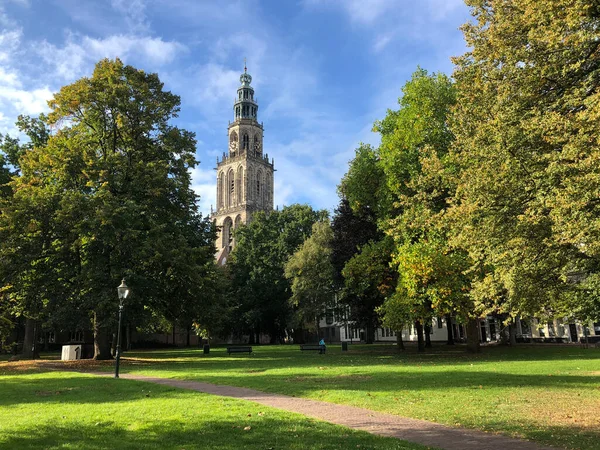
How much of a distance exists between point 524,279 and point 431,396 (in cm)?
440

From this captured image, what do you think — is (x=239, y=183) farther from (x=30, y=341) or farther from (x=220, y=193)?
(x=30, y=341)

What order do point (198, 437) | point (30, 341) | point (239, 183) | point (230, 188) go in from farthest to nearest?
point (230, 188) → point (239, 183) → point (30, 341) → point (198, 437)

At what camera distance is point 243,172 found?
115250mm

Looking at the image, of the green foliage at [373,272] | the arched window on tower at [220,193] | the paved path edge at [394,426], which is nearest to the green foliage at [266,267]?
the green foliage at [373,272]

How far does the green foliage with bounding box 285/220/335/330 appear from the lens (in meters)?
51.4

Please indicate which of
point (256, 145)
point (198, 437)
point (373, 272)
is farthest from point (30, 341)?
point (256, 145)

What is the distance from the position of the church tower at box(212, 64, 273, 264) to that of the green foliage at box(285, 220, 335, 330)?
5992 centimetres

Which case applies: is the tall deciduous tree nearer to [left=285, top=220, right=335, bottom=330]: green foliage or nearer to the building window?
[left=285, top=220, right=335, bottom=330]: green foliage

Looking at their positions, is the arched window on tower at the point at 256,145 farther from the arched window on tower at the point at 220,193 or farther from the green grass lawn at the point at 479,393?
the green grass lawn at the point at 479,393

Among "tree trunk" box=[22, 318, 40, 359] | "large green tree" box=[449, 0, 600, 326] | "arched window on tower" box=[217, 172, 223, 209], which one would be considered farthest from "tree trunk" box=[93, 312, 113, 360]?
"arched window on tower" box=[217, 172, 223, 209]

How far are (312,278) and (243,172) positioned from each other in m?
68.1

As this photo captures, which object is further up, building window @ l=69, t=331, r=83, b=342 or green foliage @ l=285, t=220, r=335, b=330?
green foliage @ l=285, t=220, r=335, b=330

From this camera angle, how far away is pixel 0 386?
1524 centimetres

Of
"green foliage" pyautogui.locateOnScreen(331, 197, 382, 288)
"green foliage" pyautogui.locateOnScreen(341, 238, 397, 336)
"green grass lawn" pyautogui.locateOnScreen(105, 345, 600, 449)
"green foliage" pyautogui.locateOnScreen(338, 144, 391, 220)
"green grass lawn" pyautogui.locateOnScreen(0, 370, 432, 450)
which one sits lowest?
"green grass lawn" pyautogui.locateOnScreen(105, 345, 600, 449)
